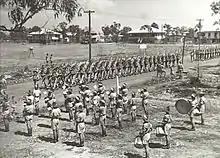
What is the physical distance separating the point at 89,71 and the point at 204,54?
1776 centimetres

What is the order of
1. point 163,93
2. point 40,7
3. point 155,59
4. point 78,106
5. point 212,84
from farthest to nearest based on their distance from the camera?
point 155,59, point 212,84, point 163,93, point 40,7, point 78,106

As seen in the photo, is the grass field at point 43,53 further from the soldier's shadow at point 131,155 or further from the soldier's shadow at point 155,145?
the soldier's shadow at point 131,155

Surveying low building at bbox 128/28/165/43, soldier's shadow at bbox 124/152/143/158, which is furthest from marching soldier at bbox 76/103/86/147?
low building at bbox 128/28/165/43

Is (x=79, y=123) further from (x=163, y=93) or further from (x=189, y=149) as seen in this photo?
(x=163, y=93)

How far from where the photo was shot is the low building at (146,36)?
116ft

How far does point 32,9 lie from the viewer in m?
10.1

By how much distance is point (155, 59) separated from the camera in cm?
2319

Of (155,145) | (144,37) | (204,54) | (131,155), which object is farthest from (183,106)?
(144,37)

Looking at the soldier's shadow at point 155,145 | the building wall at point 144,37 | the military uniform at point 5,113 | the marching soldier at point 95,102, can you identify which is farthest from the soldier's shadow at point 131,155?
the building wall at point 144,37

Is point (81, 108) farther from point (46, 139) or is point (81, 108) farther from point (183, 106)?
point (183, 106)

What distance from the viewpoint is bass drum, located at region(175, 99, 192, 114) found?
38.2 ft

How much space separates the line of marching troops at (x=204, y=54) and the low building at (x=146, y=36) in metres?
5.36

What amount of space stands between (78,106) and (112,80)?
31.0ft

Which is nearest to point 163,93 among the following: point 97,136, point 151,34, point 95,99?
point 95,99
